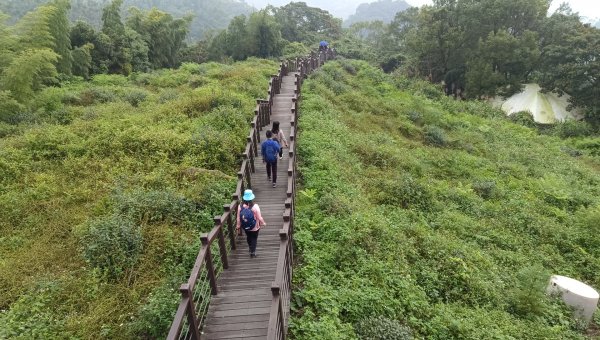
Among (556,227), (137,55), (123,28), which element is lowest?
(556,227)

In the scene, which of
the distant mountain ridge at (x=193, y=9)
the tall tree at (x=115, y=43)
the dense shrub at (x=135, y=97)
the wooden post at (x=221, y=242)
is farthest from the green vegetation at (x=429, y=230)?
the distant mountain ridge at (x=193, y=9)

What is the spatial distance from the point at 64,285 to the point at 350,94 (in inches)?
821

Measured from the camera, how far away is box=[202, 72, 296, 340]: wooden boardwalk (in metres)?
7.00

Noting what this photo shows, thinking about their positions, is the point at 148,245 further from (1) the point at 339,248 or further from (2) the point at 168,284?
(1) the point at 339,248

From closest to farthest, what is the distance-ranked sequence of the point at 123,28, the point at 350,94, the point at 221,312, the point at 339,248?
the point at 221,312, the point at 339,248, the point at 350,94, the point at 123,28

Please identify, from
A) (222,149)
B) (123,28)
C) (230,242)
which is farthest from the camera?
(123,28)

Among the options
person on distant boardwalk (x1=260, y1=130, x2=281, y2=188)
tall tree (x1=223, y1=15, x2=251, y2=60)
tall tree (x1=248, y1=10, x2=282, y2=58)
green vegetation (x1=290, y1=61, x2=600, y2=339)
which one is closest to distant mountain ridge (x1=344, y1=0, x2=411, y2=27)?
tall tree (x1=223, y1=15, x2=251, y2=60)

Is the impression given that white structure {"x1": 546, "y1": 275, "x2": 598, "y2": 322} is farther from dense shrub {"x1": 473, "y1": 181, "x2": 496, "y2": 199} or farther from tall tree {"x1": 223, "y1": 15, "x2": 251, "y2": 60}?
tall tree {"x1": 223, "y1": 15, "x2": 251, "y2": 60}

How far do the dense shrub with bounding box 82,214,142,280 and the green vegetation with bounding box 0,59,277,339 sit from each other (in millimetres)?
→ 26

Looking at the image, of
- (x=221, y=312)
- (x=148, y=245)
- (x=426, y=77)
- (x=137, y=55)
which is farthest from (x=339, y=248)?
(x=426, y=77)

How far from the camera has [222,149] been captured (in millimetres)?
13742

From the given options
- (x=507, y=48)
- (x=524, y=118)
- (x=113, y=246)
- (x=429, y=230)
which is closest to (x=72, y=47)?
(x=113, y=246)

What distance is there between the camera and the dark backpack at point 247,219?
849 cm

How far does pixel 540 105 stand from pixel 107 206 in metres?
35.3
